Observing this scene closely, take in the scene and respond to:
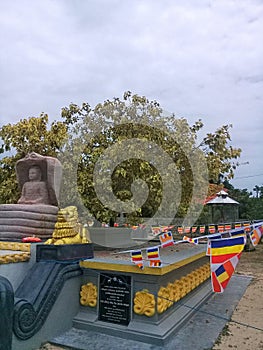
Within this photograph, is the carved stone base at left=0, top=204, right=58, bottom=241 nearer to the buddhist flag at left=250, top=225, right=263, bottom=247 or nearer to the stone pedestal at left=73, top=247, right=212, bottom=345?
the stone pedestal at left=73, top=247, right=212, bottom=345

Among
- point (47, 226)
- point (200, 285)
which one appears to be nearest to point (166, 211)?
point (200, 285)

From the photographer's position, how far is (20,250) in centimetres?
562

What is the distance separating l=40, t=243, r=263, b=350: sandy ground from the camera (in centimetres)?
489

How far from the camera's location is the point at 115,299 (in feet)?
17.6

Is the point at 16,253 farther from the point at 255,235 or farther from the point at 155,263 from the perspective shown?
the point at 255,235

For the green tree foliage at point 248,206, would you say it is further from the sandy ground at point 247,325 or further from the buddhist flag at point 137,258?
the buddhist flag at point 137,258

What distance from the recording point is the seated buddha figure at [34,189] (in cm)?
746

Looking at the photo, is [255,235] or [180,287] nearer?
[180,287]

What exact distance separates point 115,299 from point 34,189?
135 inches

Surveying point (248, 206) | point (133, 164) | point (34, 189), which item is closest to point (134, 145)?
point (133, 164)

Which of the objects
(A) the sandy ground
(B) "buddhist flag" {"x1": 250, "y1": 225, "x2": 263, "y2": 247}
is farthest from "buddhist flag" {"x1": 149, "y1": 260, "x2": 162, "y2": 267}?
(B) "buddhist flag" {"x1": 250, "y1": 225, "x2": 263, "y2": 247}

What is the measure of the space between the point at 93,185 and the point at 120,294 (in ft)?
17.0

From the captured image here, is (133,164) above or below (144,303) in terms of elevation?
above

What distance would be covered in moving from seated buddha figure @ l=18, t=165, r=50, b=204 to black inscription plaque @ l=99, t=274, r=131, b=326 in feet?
8.96
